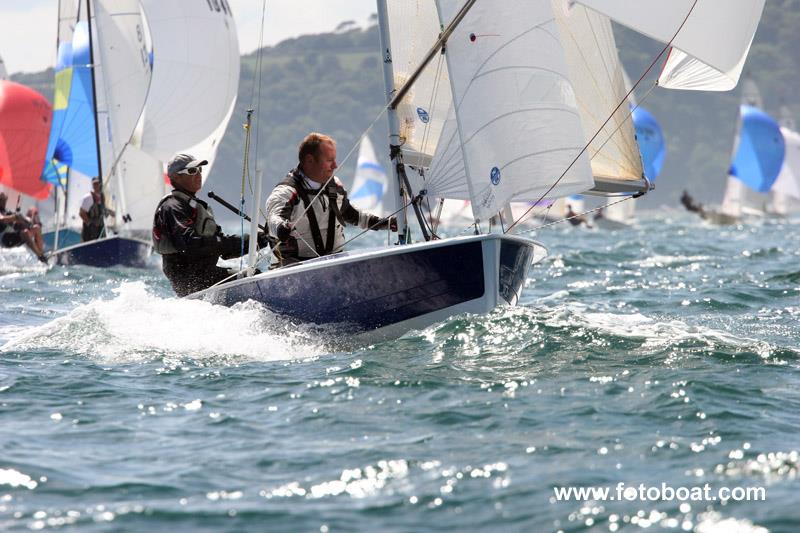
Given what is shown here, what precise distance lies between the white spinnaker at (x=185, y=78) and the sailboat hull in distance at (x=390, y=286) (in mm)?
10644

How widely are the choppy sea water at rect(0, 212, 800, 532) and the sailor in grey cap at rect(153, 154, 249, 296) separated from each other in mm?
314

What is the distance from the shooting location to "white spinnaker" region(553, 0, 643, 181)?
8953mm

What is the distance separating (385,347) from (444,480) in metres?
2.72

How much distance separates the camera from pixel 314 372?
20.5ft

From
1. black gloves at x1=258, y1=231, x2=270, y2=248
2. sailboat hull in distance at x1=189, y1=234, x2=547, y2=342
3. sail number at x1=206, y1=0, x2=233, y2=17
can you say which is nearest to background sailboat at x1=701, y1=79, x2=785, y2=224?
sail number at x1=206, y1=0, x2=233, y2=17

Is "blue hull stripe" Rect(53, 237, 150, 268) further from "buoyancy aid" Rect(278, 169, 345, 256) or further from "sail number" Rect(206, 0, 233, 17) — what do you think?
"buoyancy aid" Rect(278, 169, 345, 256)

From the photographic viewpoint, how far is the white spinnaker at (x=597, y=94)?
8953 millimetres

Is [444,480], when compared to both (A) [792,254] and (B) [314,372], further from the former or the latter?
(A) [792,254]

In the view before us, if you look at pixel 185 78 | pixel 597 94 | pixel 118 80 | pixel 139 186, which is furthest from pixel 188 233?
pixel 139 186

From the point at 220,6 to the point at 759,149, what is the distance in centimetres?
3344

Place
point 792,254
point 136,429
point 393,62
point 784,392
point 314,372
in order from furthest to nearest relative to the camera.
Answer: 1. point 792,254
2. point 393,62
3. point 314,372
4. point 784,392
5. point 136,429

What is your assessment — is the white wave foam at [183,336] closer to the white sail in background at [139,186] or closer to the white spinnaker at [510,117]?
the white spinnaker at [510,117]

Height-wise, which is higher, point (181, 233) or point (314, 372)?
point (181, 233)

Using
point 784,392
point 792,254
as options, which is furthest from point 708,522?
point 792,254
